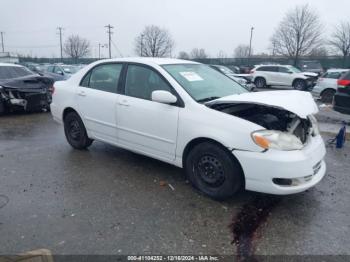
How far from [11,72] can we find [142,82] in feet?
22.6

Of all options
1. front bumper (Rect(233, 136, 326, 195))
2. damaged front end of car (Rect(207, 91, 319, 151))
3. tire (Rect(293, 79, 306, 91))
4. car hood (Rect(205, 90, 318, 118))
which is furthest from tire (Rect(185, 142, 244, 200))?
tire (Rect(293, 79, 306, 91))

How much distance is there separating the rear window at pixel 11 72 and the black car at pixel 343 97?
29.9 feet

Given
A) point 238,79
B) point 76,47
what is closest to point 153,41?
point 76,47

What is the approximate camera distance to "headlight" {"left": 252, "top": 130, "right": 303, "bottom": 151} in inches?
115

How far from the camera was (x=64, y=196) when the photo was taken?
3.49 meters

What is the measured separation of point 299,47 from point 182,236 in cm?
4178

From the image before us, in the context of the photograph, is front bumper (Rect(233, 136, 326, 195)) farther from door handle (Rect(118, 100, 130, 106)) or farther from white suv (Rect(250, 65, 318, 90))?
white suv (Rect(250, 65, 318, 90))

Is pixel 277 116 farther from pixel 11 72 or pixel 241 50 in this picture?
pixel 241 50

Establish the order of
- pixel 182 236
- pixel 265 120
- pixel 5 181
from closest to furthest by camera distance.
Result: pixel 182 236, pixel 265 120, pixel 5 181

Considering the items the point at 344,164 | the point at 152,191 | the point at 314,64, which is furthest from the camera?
the point at 314,64

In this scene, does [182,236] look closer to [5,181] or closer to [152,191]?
[152,191]

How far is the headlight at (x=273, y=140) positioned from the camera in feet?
9.59

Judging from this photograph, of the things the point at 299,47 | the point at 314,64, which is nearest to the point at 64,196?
the point at 314,64

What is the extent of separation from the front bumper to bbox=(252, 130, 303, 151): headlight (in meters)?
0.05
